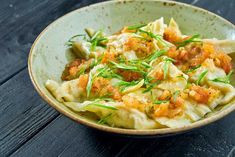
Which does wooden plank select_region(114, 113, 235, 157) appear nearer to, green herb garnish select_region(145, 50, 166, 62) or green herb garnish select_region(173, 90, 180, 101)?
green herb garnish select_region(173, 90, 180, 101)

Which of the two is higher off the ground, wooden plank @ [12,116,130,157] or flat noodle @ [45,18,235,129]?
flat noodle @ [45,18,235,129]

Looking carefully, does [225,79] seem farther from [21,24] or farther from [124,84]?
[21,24]

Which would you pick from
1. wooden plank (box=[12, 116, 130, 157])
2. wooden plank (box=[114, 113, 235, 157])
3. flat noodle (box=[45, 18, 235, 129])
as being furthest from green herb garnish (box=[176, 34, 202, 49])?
wooden plank (box=[12, 116, 130, 157])

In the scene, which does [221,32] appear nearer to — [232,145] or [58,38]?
[232,145]

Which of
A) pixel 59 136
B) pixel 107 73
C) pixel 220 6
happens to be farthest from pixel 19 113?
pixel 220 6

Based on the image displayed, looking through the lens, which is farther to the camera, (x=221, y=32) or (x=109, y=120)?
(x=221, y=32)

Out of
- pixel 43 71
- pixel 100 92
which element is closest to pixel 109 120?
pixel 100 92
